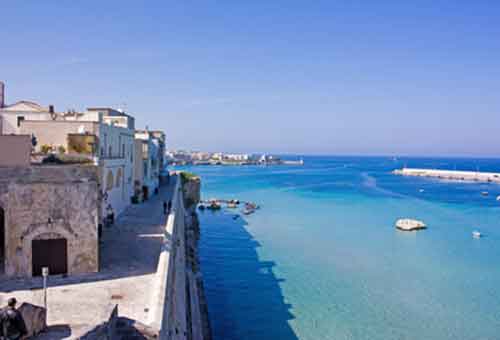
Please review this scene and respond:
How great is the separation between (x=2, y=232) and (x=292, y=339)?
36.7 feet

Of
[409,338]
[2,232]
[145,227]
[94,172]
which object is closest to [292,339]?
[409,338]

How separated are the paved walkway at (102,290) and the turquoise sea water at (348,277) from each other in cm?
573

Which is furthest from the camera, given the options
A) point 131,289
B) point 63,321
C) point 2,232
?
point 2,232

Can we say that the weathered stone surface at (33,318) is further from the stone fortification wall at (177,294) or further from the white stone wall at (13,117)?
the white stone wall at (13,117)

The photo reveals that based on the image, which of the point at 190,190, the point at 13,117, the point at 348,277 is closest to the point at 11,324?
the point at 13,117

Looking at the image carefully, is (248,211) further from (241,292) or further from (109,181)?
(109,181)

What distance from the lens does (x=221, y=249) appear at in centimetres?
3012

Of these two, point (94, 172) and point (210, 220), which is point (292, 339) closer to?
point (94, 172)

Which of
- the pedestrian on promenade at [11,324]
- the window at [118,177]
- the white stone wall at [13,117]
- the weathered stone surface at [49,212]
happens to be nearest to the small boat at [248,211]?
the window at [118,177]

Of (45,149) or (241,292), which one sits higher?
(45,149)

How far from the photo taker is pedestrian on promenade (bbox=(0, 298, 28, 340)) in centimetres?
607

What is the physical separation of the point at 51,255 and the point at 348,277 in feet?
57.2

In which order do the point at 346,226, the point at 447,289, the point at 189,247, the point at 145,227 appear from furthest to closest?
the point at 346,226
the point at 189,247
the point at 447,289
the point at 145,227

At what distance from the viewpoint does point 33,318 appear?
6504 mm
